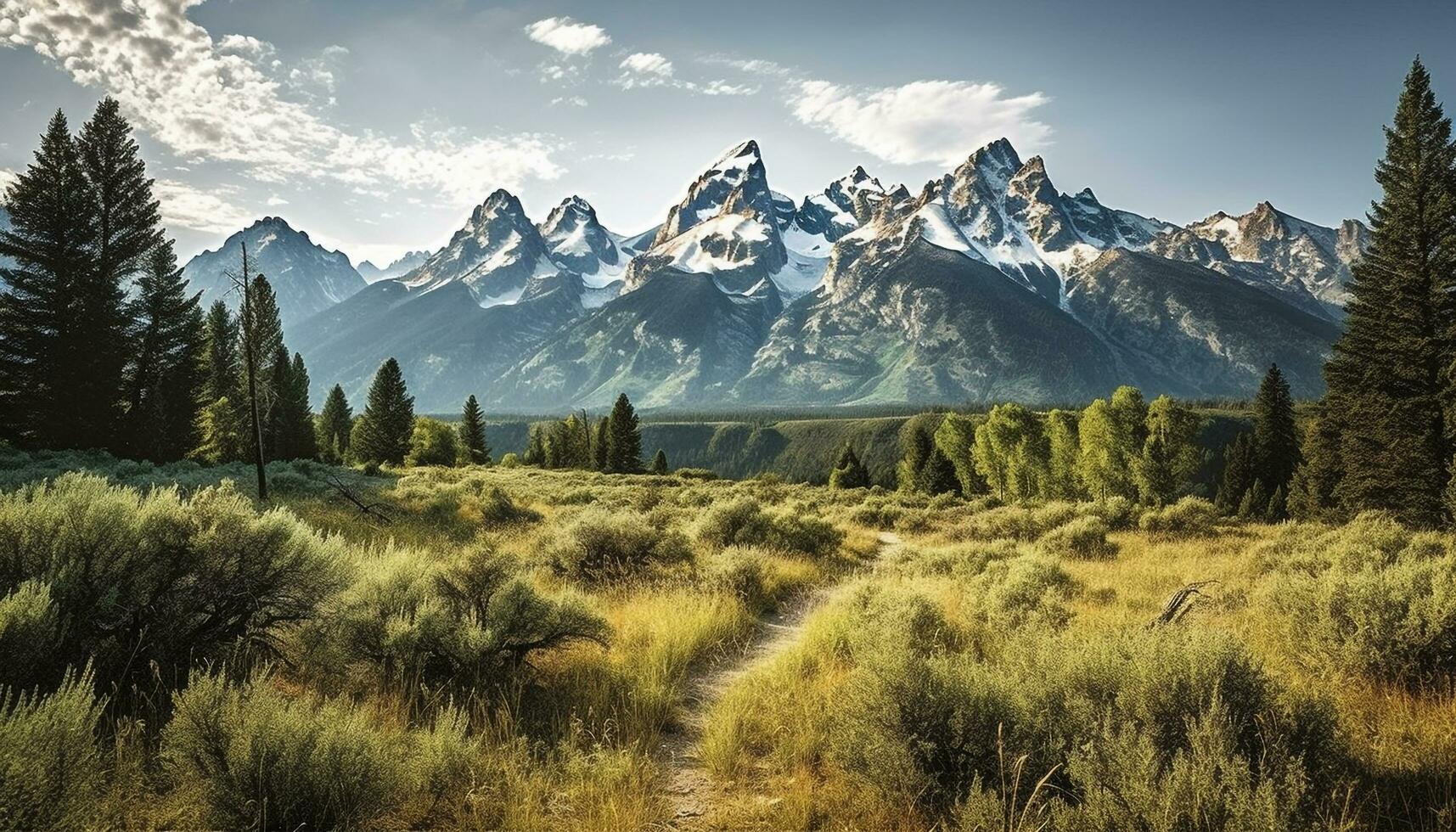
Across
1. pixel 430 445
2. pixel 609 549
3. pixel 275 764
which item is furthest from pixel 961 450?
pixel 275 764

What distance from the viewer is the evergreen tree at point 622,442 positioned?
2849 inches

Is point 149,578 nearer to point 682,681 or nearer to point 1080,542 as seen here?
point 682,681

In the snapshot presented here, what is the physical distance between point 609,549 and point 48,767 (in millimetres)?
9305

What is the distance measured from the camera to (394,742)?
4.32 metres

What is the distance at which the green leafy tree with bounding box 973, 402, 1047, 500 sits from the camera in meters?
53.3

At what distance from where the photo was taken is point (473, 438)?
78875 mm

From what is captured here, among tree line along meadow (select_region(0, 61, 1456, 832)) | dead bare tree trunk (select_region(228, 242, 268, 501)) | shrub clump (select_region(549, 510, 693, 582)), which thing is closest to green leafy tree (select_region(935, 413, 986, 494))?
tree line along meadow (select_region(0, 61, 1456, 832))

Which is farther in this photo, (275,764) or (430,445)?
(430,445)

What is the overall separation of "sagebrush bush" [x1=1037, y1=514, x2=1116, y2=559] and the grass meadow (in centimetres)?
723

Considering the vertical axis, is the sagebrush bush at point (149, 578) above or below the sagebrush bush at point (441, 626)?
above

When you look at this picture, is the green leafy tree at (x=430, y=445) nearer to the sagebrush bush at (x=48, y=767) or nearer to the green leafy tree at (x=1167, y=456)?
the green leafy tree at (x=1167, y=456)

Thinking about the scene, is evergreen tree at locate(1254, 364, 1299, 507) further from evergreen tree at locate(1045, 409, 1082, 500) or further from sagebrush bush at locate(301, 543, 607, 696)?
sagebrush bush at locate(301, 543, 607, 696)

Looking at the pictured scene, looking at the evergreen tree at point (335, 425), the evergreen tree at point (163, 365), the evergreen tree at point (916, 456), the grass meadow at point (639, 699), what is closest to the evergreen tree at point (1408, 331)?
the grass meadow at point (639, 699)

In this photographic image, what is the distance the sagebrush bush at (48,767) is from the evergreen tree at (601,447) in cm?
7078
